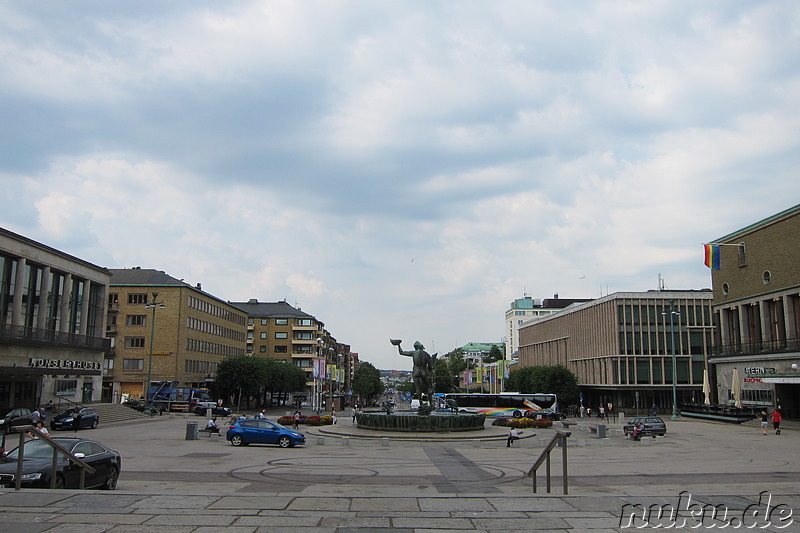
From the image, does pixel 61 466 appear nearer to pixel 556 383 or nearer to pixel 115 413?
pixel 115 413

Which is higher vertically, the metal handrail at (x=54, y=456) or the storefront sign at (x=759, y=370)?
the storefront sign at (x=759, y=370)

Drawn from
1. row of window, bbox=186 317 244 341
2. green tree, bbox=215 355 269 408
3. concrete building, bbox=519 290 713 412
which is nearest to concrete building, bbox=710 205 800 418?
concrete building, bbox=519 290 713 412

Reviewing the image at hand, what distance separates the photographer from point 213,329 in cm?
9531

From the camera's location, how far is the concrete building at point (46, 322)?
4582 cm

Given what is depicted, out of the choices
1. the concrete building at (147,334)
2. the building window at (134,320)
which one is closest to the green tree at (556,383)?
the concrete building at (147,334)

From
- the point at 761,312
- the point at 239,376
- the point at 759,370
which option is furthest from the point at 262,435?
the point at 239,376

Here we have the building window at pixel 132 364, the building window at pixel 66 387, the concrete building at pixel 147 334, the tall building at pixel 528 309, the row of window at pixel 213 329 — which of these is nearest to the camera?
the building window at pixel 66 387

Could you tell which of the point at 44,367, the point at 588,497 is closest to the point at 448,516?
the point at 588,497

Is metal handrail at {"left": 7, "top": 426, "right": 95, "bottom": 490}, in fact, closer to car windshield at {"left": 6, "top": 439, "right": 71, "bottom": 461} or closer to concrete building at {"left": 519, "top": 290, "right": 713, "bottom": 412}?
car windshield at {"left": 6, "top": 439, "right": 71, "bottom": 461}

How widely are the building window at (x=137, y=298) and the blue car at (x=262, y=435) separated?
56.5 m

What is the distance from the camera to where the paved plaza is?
400 inches

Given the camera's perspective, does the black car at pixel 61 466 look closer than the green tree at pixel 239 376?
Yes

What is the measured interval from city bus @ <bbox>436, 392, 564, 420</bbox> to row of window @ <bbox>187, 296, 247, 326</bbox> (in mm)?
38807

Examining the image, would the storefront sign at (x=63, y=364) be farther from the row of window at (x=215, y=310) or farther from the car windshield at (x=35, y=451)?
the car windshield at (x=35, y=451)
